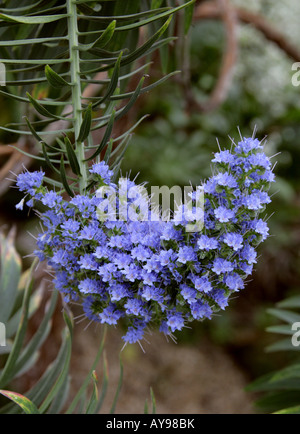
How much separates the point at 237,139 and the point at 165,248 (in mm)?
1900

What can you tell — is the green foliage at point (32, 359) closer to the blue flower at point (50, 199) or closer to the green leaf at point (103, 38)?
the blue flower at point (50, 199)

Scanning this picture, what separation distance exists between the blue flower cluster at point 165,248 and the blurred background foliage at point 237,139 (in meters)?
1.46

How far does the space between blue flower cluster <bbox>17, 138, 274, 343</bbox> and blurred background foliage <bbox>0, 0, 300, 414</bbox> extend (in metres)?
1.46

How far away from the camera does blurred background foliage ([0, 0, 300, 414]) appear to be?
2.07 meters

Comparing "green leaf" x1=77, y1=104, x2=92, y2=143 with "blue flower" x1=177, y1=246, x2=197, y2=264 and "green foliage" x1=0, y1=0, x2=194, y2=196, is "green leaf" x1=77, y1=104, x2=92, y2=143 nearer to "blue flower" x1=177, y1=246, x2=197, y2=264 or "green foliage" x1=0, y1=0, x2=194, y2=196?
"green foliage" x1=0, y1=0, x2=194, y2=196

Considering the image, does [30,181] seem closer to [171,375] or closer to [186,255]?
[186,255]

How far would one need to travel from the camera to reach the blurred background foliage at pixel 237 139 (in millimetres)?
2072

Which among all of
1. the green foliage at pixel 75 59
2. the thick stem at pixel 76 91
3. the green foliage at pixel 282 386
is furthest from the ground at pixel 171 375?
the thick stem at pixel 76 91

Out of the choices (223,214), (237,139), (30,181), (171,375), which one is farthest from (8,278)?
(237,139)

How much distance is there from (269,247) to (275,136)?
0.54m

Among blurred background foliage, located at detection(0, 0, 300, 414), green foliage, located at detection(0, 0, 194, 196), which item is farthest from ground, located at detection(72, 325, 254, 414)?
green foliage, located at detection(0, 0, 194, 196)

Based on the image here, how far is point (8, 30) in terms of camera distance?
0.75 metres

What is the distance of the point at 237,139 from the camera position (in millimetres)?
2254
